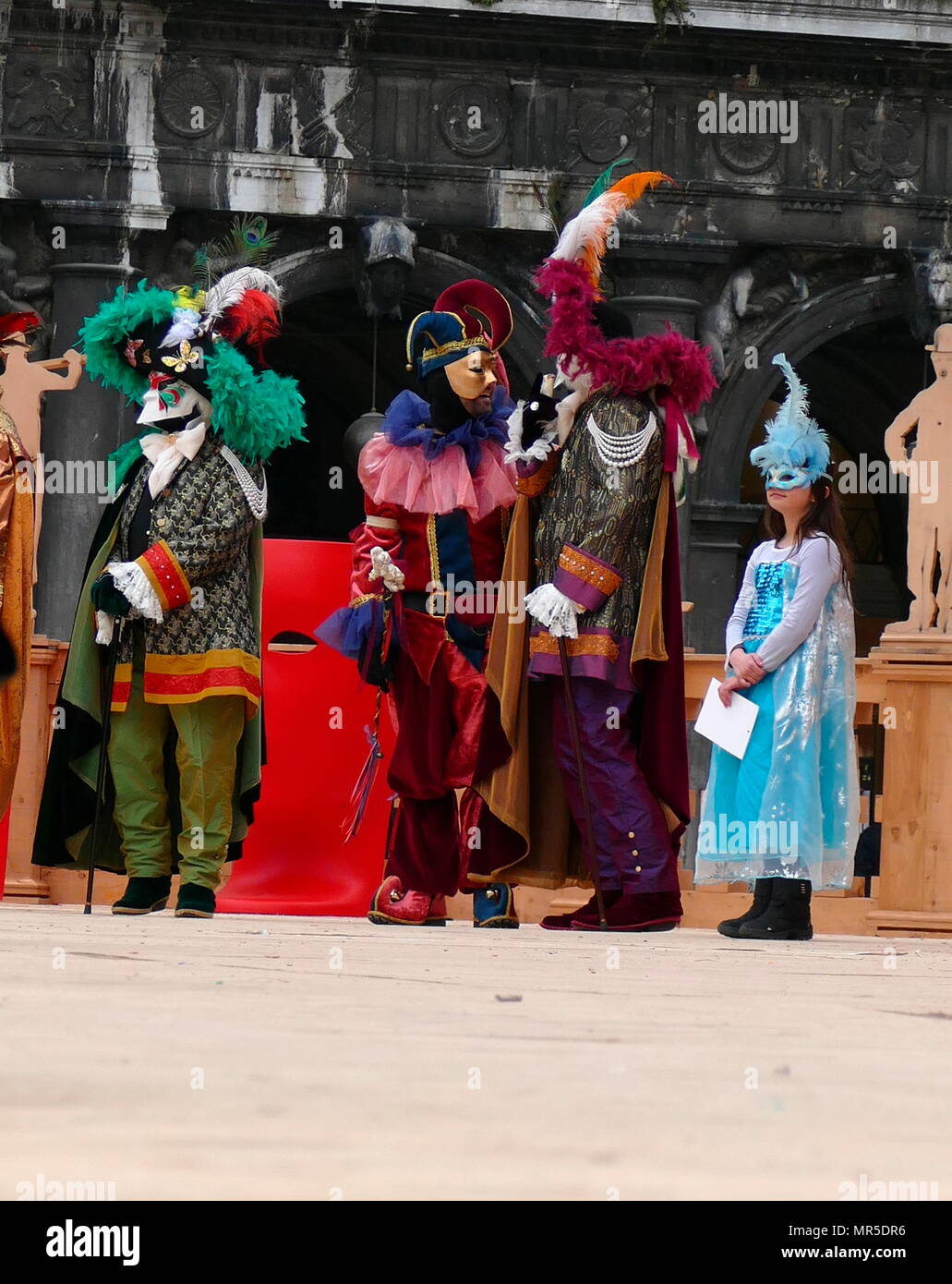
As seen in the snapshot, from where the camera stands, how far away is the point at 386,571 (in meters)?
6.55

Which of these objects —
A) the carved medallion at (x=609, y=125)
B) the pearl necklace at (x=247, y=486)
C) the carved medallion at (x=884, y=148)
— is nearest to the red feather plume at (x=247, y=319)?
the pearl necklace at (x=247, y=486)

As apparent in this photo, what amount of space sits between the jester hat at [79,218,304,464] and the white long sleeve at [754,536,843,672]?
1.53 metres

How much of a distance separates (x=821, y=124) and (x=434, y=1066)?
12070 millimetres

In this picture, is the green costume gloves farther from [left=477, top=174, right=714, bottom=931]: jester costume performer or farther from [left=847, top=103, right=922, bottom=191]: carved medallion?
[left=847, top=103, right=922, bottom=191]: carved medallion

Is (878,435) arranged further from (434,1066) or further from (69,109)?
(434,1066)

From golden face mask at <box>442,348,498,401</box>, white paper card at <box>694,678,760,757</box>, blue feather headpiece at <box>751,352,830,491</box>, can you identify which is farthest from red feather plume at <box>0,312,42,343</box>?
white paper card at <box>694,678,760,757</box>

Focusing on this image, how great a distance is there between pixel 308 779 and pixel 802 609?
1.91 m

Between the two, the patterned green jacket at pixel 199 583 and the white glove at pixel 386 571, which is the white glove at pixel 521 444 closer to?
the white glove at pixel 386 571

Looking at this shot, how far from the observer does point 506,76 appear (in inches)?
539

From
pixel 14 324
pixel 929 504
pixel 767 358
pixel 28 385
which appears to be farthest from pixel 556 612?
pixel 767 358

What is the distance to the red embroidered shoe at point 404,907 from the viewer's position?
258 inches

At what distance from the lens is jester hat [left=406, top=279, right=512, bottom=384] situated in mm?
6770

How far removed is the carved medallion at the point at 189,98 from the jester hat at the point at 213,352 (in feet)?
21.8
